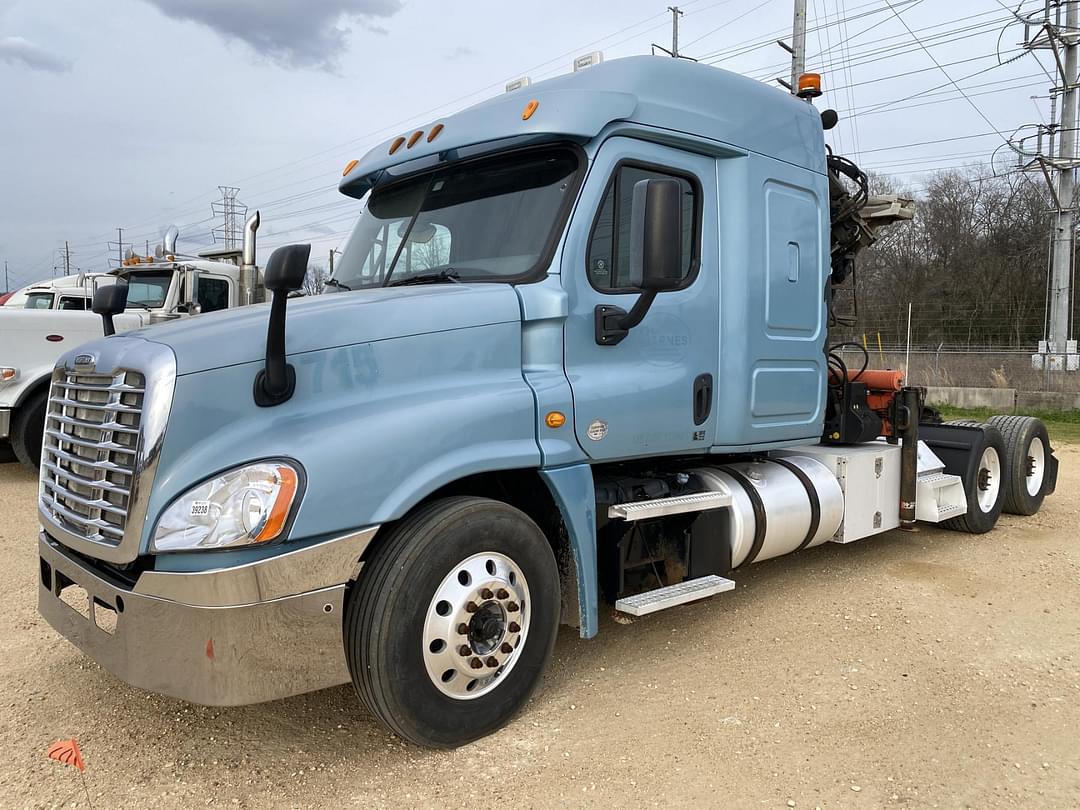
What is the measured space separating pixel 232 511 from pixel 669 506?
7.02 feet

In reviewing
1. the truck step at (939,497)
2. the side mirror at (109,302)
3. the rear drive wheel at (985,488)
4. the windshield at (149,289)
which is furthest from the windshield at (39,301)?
the rear drive wheel at (985,488)

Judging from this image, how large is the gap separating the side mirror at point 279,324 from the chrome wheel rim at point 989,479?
6340mm

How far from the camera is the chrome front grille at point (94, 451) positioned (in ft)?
9.55

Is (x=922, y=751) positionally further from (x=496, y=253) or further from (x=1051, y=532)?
(x=1051, y=532)

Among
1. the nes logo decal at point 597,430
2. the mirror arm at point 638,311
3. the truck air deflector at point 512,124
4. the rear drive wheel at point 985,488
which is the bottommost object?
the rear drive wheel at point 985,488

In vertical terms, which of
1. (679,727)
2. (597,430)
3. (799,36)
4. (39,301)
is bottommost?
(679,727)

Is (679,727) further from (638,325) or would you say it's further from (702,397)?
(638,325)

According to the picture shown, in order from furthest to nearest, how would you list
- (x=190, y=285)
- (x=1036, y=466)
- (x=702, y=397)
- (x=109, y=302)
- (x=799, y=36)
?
(x=799, y=36) < (x=190, y=285) < (x=1036, y=466) < (x=702, y=397) < (x=109, y=302)

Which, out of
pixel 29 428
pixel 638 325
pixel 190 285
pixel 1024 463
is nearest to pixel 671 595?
pixel 638 325

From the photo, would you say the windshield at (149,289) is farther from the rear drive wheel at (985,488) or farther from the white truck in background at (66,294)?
the rear drive wheel at (985,488)

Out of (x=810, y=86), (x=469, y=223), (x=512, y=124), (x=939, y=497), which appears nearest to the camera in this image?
(x=512, y=124)

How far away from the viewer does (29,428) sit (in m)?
8.92

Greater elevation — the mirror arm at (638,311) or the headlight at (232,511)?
the mirror arm at (638,311)

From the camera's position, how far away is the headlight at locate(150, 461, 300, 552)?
278 centimetres
